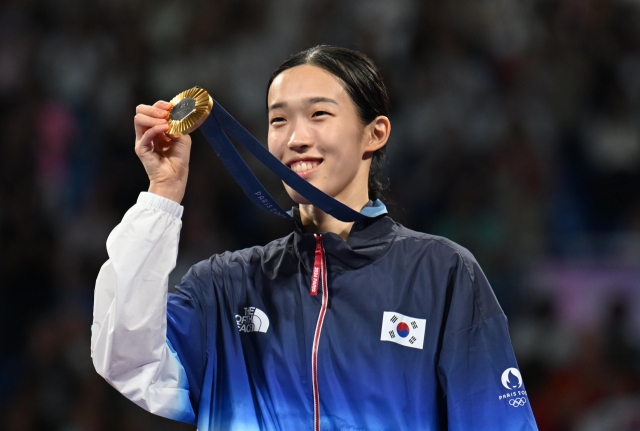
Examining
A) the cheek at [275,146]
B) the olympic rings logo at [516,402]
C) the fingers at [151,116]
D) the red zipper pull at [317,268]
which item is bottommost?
the olympic rings logo at [516,402]

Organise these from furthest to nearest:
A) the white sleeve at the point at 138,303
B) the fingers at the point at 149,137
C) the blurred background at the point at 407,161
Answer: the blurred background at the point at 407,161 → the fingers at the point at 149,137 → the white sleeve at the point at 138,303

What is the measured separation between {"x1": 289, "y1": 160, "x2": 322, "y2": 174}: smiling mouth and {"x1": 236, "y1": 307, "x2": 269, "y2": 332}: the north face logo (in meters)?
0.37

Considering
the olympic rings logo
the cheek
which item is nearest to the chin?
the cheek

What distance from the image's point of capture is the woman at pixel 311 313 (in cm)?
201

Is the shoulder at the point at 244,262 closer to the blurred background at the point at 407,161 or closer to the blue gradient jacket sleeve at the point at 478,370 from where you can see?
the blue gradient jacket sleeve at the point at 478,370

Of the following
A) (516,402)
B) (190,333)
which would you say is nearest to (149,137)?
(190,333)

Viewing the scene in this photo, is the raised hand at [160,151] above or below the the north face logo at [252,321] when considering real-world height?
above

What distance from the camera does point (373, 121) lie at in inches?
94.7

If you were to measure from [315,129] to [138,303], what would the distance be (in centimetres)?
64

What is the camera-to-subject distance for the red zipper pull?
2.19 m

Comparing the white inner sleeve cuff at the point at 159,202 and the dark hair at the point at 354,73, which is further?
the dark hair at the point at 354,73

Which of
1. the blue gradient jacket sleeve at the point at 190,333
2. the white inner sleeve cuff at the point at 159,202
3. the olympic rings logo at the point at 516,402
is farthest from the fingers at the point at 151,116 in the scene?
the olympic rings logo at the point at 516,402

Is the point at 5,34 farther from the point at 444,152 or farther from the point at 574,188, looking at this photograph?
the point at 574,188

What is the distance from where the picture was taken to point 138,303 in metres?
1.96
